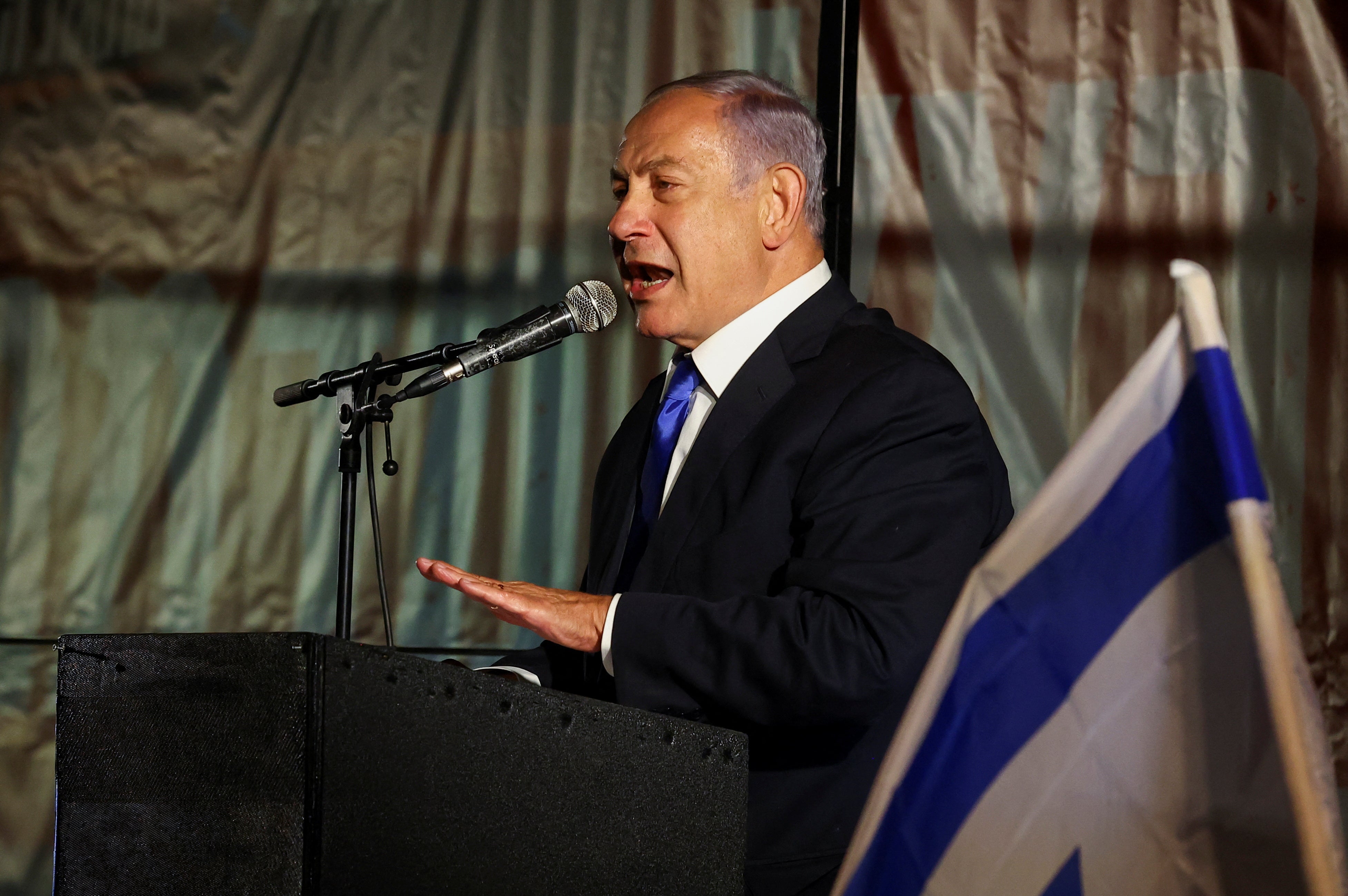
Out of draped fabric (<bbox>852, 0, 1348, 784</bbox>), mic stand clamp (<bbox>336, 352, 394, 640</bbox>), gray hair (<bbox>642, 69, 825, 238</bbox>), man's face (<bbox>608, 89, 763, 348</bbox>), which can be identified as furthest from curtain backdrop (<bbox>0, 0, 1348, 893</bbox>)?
mic stand clamp (<bbox>336, 352, 394, 640</bbox>)

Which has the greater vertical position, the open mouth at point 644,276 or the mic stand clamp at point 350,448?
the open mouth at point 644,276

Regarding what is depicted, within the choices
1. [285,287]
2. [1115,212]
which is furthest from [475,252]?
[1115,212]

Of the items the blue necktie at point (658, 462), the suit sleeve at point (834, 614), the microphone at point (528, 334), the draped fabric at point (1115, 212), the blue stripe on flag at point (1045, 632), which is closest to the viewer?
the blue stripe on flag at point (1045, 632)

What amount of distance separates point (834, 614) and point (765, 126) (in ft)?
2.90

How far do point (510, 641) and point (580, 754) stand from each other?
224cm

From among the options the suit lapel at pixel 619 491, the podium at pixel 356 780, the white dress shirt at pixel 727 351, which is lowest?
Result: the podium at pixel 356 780

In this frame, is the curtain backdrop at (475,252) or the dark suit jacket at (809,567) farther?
the curtain backdrop at (475,252)

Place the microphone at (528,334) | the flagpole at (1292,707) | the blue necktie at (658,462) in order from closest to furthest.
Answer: the flagpole at (1292,707)
the blue necktie at (658,462)
the microphone at (528,334)

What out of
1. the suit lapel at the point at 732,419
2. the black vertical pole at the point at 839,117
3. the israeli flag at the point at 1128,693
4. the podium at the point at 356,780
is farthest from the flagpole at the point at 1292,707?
the black vertical pole at the point at 839,117

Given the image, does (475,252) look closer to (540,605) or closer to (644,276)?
(644,276)

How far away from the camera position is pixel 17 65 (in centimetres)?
390

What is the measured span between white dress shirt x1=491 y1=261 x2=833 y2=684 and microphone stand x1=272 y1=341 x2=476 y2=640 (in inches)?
10.8

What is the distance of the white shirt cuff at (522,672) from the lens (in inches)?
69.5

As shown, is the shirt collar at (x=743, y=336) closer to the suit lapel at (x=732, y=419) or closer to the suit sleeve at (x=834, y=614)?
the suit lapel at (x=732, y=419)
